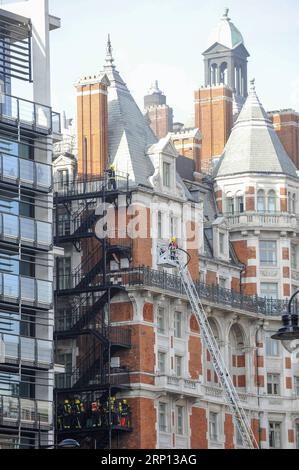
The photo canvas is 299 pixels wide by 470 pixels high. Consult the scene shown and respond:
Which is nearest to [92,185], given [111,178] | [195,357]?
[111,178]

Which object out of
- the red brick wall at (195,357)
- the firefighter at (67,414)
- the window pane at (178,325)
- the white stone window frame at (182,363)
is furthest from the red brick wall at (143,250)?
the firefighter at (67,414)

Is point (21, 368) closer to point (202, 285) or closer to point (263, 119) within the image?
point (202, 285)

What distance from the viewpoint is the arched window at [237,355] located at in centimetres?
10162

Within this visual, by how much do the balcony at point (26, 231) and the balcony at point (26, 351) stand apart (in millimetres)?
4393

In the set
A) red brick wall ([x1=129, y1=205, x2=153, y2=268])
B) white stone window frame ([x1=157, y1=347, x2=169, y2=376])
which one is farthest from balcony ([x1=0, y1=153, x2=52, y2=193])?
white stone window frame ([x1=157, y1=347, x2=169, y2=376])

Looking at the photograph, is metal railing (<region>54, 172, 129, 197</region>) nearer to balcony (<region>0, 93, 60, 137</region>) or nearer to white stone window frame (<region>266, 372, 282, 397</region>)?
balcony (<region>0, 93, 60, 137</region>)

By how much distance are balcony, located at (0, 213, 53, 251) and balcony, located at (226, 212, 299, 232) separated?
22.5 metres

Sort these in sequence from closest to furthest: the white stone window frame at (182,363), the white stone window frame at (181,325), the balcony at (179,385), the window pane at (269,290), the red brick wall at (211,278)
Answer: the balcony at (179,385) < the white stone window frame at (182,363) < the white stone window frame at (181,325) < the red brick wall at (211,278) < the window pane at (269,290)

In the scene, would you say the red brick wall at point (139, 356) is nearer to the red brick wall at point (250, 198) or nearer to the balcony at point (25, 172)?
the balcony at point (25, 172)

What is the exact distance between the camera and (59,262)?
94.7 metres

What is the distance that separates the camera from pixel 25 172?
8306 centimetres

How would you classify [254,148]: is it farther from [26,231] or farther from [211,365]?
[26,231]

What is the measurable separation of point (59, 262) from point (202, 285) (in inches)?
336
